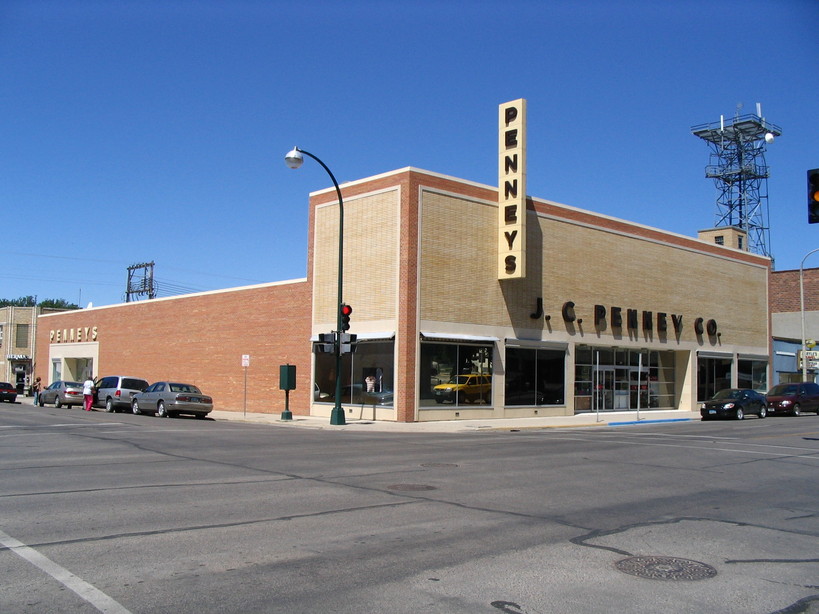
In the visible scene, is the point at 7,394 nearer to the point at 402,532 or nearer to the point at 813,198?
the point at 402,532

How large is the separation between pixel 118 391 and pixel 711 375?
32803mm

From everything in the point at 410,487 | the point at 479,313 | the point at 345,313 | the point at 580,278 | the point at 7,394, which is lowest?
the point at 7,394

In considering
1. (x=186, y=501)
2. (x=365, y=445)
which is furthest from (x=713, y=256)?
(x=186, y=501)

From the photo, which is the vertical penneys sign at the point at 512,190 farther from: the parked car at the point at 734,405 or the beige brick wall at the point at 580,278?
the parked car at the point at 734,405

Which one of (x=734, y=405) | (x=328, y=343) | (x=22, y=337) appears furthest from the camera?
(x=22, y=337)

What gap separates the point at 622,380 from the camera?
39.5 m

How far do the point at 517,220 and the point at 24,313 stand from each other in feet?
199

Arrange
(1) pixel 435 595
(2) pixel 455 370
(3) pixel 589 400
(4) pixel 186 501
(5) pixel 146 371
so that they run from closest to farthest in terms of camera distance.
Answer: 1. (1) pixel 435 595
2. (4) pixel 186 501
3. (2) pixel 455 370
4. (3) pixel 589 400
5. (5) pixel 146 371

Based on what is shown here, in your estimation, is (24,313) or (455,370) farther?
(24,313)

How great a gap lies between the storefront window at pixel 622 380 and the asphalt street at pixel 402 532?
20.1 meters

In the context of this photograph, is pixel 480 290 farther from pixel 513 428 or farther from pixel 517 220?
pixel 513 428

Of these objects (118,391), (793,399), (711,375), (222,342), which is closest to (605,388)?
(793,399)

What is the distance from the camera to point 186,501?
33.4 ft

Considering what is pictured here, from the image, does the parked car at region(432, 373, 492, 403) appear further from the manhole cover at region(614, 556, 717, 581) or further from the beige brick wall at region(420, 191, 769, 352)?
the manhole cover at region(614, 556, 717, 581)
